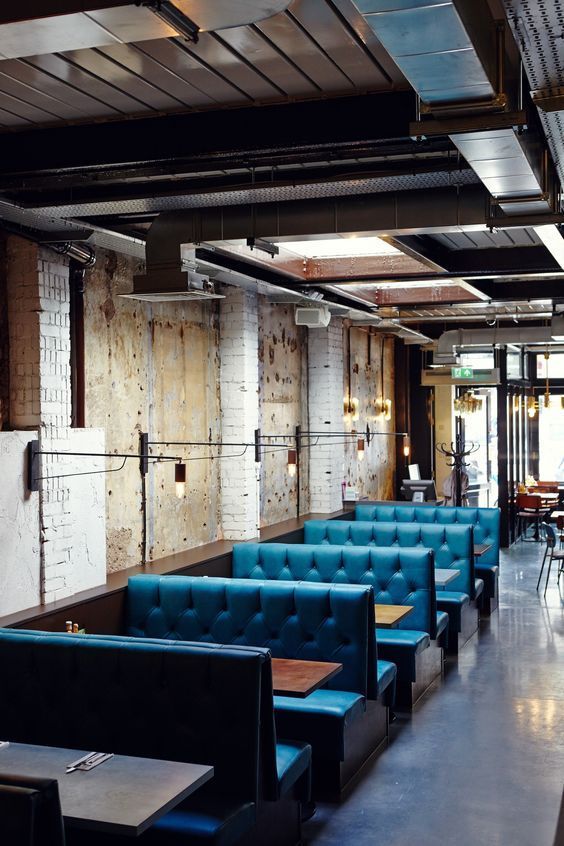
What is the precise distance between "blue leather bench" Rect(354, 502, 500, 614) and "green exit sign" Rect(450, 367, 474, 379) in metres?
4.55

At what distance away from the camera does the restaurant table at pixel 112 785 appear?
3.18 m

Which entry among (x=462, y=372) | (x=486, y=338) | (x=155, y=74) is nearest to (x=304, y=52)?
(x=155, y=74)

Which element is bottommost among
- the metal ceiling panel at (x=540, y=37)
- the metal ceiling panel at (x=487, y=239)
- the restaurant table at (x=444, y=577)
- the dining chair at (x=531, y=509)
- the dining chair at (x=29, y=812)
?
the dining chair at (x=531, y=509)

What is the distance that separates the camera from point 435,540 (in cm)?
941

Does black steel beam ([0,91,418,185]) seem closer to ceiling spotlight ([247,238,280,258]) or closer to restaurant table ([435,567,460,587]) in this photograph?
ceiling spotlight ([247,238,280,258])

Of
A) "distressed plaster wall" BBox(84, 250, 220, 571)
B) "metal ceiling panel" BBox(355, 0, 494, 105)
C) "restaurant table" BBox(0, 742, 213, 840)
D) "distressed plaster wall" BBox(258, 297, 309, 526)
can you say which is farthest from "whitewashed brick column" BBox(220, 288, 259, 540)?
"metal ceiling panel" BBox(355, 0, 494, 105)

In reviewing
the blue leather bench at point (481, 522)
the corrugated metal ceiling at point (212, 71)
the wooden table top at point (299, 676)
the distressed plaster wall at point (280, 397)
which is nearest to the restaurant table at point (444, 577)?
the blue leather bench at point (481, 522)

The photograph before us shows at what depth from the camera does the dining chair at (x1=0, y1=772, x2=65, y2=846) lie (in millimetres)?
2799

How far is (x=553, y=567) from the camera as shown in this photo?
46.1ft

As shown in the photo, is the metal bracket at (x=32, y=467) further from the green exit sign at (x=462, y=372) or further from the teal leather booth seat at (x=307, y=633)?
the green exit sign at (x=462, y=372)

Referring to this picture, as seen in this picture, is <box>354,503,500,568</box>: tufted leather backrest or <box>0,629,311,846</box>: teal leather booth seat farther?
<box>354,503,500,568</box>: tufted leather backrest

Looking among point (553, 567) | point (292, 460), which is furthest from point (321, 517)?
point (553, 567)

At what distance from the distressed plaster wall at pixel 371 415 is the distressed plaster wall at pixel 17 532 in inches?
291

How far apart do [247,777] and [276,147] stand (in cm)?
296
